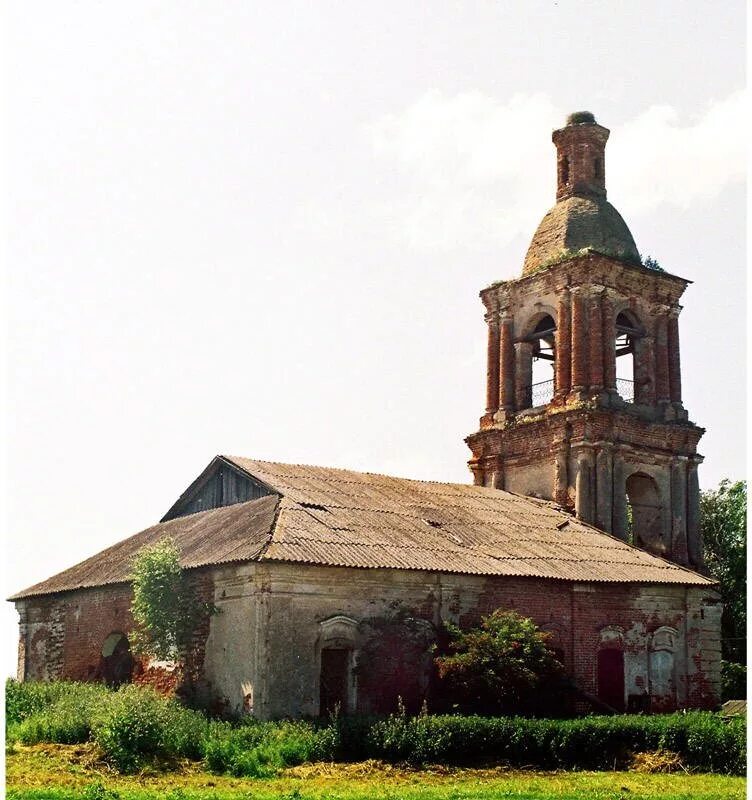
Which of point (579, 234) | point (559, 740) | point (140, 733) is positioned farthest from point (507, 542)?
point (579, 234)

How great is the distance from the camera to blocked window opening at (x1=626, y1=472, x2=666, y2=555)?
93.5ft

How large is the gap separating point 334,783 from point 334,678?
15.0ft

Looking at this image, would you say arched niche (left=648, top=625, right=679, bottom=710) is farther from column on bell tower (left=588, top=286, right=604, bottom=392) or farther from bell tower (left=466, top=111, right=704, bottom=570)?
column on bell tower (left=588, top=286, right=604, bottom=392)

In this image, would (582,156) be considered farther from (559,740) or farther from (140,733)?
(140,733)

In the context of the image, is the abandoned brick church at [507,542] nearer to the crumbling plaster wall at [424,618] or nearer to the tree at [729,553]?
the crumbling plaster wall at [424,618]

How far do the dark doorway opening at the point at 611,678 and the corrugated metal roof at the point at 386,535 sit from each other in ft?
5.04

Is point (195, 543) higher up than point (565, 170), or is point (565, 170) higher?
point (565, 170)

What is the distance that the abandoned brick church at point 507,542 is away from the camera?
1900 cm

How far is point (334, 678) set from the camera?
19.2 metres

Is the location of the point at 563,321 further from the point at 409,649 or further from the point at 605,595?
the point at 409,649

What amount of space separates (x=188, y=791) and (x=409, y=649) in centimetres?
667

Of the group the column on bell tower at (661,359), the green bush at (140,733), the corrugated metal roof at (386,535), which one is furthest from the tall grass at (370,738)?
the column on bell tower at (661,359)

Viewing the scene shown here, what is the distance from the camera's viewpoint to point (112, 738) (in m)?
15.5

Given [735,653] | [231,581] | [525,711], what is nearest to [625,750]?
[525,711]
